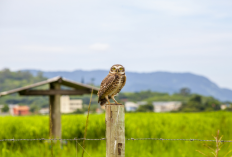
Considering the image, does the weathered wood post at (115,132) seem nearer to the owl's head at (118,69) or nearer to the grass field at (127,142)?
the owl's head at (118,69)

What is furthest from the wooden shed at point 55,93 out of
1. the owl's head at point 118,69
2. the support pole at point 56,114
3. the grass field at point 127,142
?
the owl's head at point 118,69

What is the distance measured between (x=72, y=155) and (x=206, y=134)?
4924 mm

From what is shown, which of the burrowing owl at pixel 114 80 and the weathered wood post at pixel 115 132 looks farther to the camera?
the burrowing owl at pixel 114 80

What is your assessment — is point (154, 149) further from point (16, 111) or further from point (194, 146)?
point (16, 111)

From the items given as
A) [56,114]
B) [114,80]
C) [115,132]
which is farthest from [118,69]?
[56,114]

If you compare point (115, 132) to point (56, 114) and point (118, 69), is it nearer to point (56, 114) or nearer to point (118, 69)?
point (118, 69)

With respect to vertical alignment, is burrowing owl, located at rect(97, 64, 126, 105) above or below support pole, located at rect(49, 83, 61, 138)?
above

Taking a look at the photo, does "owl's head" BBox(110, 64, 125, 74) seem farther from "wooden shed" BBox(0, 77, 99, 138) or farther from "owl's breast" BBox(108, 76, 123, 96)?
"wooden shed" BBox(0, 77, 99, 138)

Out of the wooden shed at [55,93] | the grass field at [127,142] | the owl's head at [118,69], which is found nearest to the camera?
the owl's head at [118,69]

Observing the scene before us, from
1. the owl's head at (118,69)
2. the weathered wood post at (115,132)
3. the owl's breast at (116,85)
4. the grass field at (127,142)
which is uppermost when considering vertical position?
the owl's head at (118,69)

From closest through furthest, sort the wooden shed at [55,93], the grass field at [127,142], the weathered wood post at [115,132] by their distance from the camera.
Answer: the weathered wood post at [115,132], the grass field at [127,142], the wooden shed at [55,93]

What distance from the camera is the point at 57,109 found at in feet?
26.5

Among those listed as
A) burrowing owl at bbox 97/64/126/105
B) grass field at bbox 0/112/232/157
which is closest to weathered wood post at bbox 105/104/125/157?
burrowing owl at bbox 97/64/126/105

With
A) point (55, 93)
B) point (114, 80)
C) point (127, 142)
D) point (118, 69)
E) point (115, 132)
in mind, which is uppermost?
point (118, 69)
